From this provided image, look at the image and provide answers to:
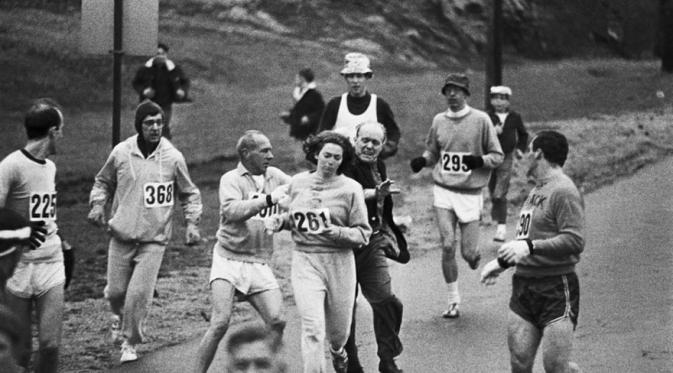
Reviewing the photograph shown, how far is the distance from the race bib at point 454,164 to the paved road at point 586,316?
1.22 metres

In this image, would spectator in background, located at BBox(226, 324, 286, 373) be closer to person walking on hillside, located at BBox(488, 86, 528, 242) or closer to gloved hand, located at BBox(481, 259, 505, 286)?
gloved hand, located at BBox(481, 259, 505, 286)

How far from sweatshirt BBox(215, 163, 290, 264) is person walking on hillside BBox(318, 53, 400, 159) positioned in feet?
6.32

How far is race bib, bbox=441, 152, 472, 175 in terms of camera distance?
12094 millimetres

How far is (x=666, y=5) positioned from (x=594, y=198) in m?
16.9

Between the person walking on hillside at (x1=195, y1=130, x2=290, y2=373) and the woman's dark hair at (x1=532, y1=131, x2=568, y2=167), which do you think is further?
the person walking on hillside at (x1=195, y1=130, x2=290, y2=373)

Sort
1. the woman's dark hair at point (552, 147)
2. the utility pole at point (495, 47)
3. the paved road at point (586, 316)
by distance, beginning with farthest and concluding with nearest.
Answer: the utility pole at point (495, 47) < the paved road at point (586, 316) < the woman's dark hair at point (552, 147)

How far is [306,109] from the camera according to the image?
20.0 metres

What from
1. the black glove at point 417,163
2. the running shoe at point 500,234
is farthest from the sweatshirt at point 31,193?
the running shoe at point 500,234

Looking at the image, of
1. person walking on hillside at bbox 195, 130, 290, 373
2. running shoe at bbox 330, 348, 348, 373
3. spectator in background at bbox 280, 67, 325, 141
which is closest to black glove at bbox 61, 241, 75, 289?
person walking on hillside at bbox 195, 130, 290, 373

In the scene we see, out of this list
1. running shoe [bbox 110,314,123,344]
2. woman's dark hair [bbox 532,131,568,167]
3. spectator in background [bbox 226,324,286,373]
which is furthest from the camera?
running shoe [bbox 110,314,123,344]

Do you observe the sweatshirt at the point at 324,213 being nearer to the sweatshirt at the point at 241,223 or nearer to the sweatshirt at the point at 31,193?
the sweatshirt at the point at 241,223

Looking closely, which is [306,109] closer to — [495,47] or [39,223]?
[495,47]

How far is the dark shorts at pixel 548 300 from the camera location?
26.9ft

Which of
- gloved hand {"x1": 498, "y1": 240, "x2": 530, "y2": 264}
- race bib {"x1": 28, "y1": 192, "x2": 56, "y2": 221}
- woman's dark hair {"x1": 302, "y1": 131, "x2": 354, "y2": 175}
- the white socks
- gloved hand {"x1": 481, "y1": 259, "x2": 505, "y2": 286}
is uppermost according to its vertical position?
woman's dark hair {"x1": 302, "y1": 131, "x2": 354, "y2": 175}
